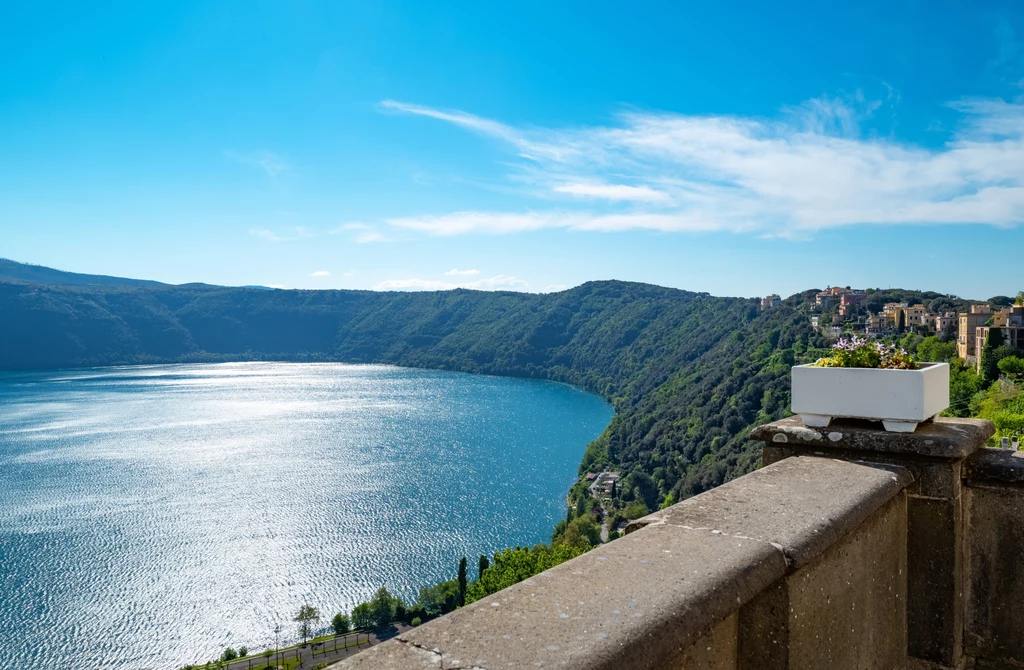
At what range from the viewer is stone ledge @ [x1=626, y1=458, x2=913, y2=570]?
1.50 m

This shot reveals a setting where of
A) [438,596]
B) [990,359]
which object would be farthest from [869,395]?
[990,359]

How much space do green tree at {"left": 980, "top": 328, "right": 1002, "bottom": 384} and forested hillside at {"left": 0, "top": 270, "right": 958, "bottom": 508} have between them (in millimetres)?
14374

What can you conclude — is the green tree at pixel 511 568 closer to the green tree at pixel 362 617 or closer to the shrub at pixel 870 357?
the green tree at pixel 362 617

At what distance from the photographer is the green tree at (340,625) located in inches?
1286

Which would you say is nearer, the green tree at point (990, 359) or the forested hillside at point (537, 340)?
the green tree at point (990, 359)

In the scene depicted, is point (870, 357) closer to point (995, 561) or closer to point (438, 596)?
point (995, 561)

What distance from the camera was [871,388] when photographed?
2.31 m

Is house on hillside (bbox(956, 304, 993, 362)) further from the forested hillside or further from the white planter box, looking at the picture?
the white planter box

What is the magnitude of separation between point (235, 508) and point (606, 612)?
53.4m

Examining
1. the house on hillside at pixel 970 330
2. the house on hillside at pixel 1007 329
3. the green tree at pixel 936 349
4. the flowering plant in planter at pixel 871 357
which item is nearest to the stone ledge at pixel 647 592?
the flowering plant in planter at pixel 871 357

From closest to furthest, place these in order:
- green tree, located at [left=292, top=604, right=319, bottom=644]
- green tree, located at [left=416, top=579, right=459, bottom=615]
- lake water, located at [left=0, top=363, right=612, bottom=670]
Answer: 1. green tree, located at [left=292, top=604, right=319, bottom=644]
2. lake water, located at [left=0, top=363, right=612, bottom=670]
3. green tree, located at [left=416, top=579, right=459, bottom=615]

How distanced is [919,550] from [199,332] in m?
183

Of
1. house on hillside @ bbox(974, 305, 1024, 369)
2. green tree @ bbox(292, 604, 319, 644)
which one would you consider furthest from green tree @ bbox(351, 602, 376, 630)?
house on hillside @ bbox(974, 305, 1024, 369)

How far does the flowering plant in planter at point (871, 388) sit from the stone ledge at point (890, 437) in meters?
0.04
